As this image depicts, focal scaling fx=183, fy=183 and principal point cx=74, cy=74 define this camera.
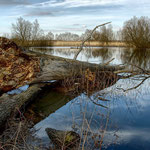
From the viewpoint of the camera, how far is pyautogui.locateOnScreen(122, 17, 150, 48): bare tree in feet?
98.3

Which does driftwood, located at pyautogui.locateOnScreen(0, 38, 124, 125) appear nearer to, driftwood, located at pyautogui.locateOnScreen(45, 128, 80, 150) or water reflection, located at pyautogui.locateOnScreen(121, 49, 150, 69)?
driftwood, located at pyautogui.locateOnScreen(45, 128, 80, 150)

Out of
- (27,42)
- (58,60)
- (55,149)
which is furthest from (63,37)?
(55,149)

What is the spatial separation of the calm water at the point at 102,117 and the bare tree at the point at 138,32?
84.7 feet

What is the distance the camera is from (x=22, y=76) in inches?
247

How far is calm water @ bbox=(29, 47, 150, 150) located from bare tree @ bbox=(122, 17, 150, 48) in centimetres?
2583

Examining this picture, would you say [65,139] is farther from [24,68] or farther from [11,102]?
[24,68]

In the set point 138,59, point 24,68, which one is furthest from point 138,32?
point 24,68

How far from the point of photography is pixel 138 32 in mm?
30281

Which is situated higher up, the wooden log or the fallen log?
the fallen log

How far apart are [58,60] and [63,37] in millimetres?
60670

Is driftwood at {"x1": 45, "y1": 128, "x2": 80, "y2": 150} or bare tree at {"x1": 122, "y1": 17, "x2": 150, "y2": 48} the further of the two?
bare tree at {"x1": 122, "y1": 17, "x2": 150, "y2": 48}

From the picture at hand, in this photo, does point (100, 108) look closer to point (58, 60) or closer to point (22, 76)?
point (58, 60)

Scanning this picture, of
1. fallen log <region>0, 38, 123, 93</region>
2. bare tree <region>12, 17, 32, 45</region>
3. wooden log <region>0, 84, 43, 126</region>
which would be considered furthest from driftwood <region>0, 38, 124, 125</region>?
bare tree <region>12, 17, 32, 45</region>

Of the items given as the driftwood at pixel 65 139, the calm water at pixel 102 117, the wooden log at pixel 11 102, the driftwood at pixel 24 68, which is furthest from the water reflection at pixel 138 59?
the driftwood at pixel 65 139
